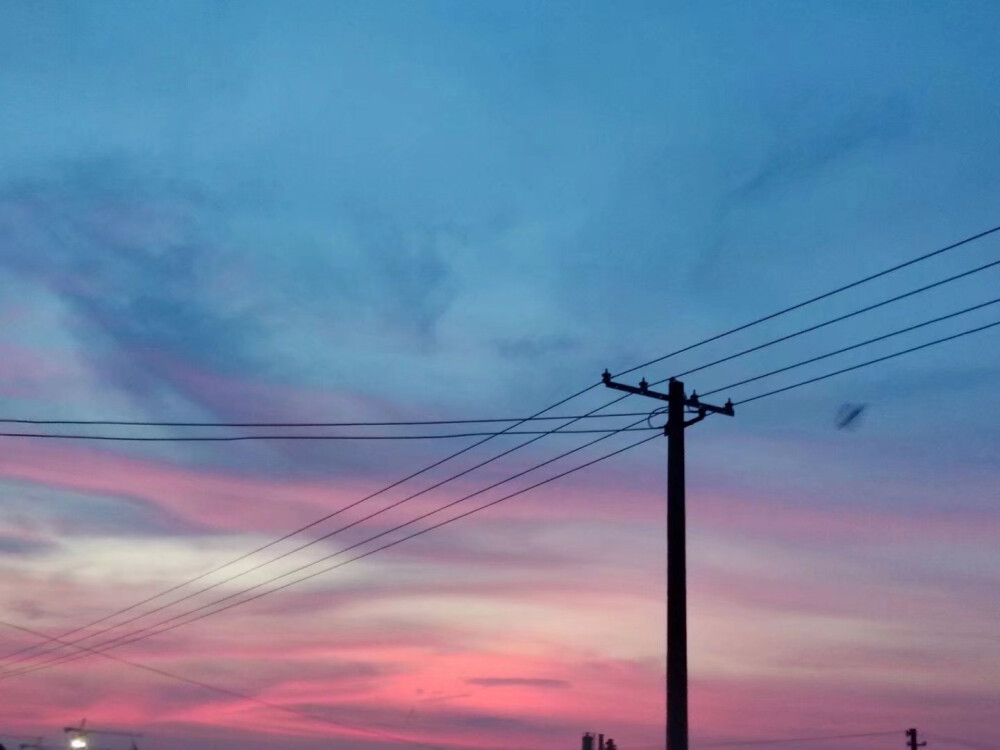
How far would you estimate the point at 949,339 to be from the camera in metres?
22.9

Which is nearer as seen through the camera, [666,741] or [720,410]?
[666,741]

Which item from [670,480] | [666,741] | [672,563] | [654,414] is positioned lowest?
[666,741]

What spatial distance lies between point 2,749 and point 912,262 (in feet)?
176

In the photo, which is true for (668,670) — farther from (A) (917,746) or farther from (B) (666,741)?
(A) (917,746)

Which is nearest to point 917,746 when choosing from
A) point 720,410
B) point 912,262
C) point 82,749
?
point 82,749

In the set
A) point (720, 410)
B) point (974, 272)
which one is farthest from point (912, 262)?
point (720, 410)

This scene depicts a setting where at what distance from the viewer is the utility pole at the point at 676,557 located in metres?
23.3

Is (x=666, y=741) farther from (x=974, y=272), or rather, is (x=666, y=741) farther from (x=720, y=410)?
(x=974, y=272)

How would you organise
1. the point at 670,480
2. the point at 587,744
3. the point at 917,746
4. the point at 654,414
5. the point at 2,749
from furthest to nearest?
the point at 917,746 < the point at 2,749 < the point at 587,744 < the point at 654,414 < the point at 670,480

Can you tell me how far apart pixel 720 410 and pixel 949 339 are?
5.15 metres

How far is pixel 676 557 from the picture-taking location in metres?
24.1

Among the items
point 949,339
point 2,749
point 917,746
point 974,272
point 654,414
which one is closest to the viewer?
point 974,272

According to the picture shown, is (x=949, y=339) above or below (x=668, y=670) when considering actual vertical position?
above

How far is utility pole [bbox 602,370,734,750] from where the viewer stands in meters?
23.3
